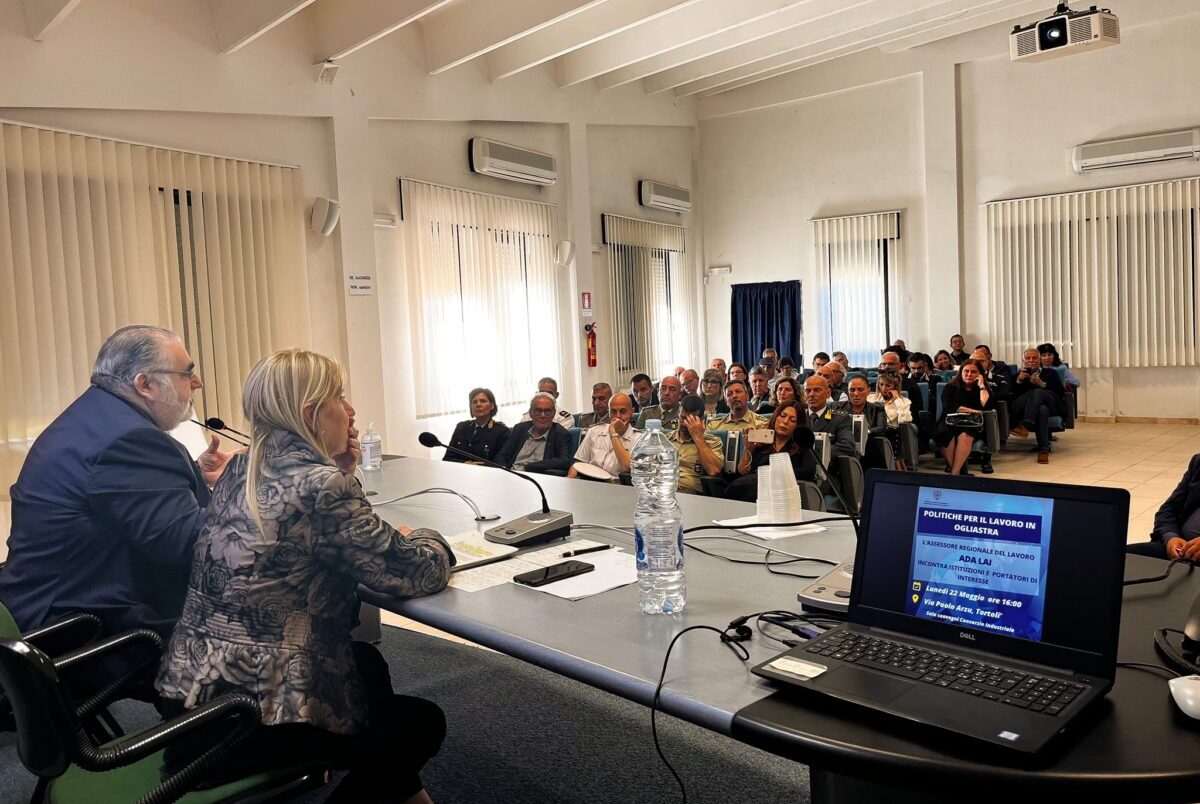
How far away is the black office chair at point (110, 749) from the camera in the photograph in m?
1.60

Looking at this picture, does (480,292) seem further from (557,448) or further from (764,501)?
(764,501)

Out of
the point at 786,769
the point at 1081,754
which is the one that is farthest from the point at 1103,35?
the point at 1081,754

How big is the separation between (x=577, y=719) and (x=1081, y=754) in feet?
7.29

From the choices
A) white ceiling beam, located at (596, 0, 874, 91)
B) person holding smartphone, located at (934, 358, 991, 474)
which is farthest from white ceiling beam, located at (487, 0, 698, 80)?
person holding smartphone, located at (934, 358, 991, 474)

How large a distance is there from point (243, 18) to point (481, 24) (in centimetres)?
206

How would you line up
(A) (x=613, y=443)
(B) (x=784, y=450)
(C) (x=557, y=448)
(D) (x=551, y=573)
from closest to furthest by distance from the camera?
Answer: (D) (x=551, y=573), (B) (x=784, y=450), (A) (x=613, y=443), (C) (x=557, y=448)

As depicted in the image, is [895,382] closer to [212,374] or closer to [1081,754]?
[212,374]

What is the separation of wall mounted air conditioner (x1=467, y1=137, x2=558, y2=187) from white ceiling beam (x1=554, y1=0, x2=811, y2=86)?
3.00 ft

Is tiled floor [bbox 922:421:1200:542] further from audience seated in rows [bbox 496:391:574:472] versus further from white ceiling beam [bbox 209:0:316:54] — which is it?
white ceiling beam [bbox 209:0:316:54]

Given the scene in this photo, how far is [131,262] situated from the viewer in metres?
6.28

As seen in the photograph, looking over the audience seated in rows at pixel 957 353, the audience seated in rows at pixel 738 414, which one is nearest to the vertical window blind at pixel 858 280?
the audience seated in rows at pixel 957 353

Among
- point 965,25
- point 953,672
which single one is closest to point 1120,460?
point 965,25

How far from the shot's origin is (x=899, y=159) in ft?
39.2

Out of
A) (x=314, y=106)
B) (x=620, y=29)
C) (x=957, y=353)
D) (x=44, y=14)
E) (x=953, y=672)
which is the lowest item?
(x=953, y=672)
